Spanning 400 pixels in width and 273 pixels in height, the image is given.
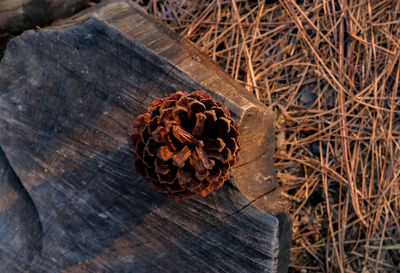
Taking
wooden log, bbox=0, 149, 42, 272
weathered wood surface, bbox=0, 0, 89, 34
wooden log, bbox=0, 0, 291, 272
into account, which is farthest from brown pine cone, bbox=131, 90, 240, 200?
weathered wood surface, bbox=0, 0, 89, 34

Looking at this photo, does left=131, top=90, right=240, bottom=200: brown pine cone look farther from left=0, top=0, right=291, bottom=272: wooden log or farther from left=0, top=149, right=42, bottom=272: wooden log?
left=0, top=149, right=42, bottom=272: wooden log

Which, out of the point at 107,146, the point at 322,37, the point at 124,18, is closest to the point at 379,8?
the point at 322,37

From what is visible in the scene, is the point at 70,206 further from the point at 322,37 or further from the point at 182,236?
the point at 322,37

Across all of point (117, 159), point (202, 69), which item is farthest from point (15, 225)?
point (202, 69)

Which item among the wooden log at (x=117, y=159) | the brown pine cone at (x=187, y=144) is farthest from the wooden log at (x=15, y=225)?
the brown pine cone at (x=187, y=144)

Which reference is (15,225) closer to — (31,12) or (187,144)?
(187,144)

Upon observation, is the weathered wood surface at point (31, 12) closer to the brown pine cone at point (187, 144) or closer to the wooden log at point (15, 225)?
the wooden log at point (15, 225)

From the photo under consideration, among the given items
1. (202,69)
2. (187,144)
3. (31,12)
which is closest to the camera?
(187,144)
